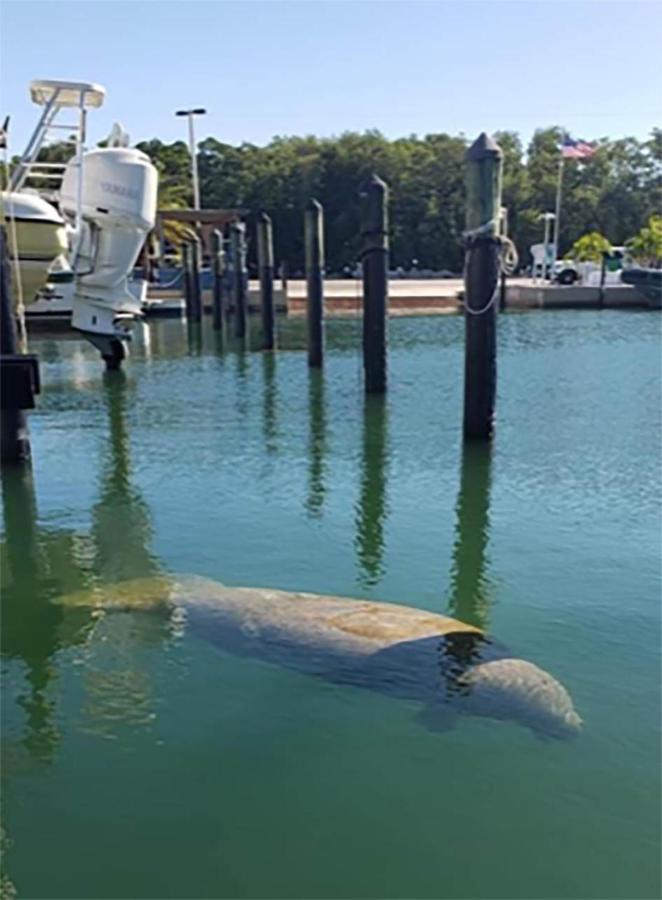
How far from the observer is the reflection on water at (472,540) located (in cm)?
703

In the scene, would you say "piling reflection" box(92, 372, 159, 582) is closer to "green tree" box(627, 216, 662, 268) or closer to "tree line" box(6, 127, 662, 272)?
"green tree" box(627, 216, 662, 268)

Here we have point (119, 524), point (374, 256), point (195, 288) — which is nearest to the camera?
point (119, 524)

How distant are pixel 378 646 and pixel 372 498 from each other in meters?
4.36

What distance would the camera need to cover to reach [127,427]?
14664 mm

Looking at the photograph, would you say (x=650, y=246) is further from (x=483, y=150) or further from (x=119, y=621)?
(x=119, y=621)

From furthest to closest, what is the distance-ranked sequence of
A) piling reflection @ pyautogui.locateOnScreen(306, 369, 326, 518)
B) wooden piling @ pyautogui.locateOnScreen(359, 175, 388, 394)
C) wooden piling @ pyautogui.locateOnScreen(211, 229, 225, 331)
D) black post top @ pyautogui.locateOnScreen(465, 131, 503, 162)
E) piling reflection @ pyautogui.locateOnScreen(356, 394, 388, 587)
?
wooden piling @ pyautogui.locateOnScreen(211, 229, 225, 331) → wooden piling @ pyautogui.locateOnScreen(359, 175, 388, 394) → black post top @ pyautogui.locateOnScreen(465, 131, 503, 162) → piling reflection @ pyautogui.locateOnScreen(306, 369, 326, 518) → piling reflection @ pyautogui.locateOnScreen(356, 394, 388, 587)

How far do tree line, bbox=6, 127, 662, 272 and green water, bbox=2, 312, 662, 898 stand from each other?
165 ft

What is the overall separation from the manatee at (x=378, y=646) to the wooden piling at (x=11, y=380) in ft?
5.49

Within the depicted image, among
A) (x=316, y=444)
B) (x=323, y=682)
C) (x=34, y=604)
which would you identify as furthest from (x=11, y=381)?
(x=316, y=444)

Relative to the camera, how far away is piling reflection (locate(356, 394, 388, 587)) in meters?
8.00

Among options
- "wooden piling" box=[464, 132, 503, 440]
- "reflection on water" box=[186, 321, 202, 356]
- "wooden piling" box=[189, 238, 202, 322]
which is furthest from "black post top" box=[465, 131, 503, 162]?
"wooden piling" box=[189, 238, 202, 322]

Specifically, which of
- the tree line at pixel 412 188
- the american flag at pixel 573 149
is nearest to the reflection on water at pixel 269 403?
the american flag at pixel 573 149

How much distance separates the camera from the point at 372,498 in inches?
399

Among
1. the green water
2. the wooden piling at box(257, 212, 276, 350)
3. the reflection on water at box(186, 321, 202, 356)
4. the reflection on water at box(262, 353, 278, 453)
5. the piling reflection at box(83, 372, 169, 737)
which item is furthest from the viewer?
the reflection on water at box(186, 321, 202, 356)
